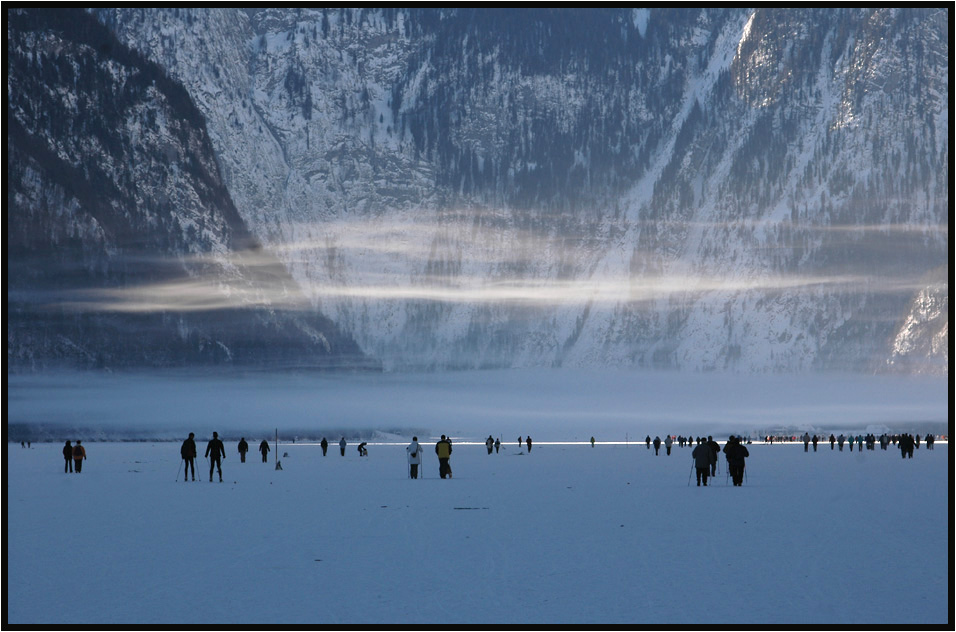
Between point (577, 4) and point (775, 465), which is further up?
point (577, 4)

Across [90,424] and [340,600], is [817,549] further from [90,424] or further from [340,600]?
[90,424]

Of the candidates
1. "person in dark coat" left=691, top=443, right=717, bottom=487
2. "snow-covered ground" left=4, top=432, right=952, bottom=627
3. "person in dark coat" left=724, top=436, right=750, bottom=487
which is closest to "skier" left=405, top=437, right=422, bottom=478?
"snow-covered ground" left=4, top=432, right=952, bottom=627

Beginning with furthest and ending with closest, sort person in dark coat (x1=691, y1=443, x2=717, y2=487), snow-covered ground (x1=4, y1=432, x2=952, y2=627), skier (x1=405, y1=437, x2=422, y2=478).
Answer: skier (x1=405, y1=437, x2=422, y2=478)
person in dark coat (x1=691, y1=443, x2=717, y2=487)
snow-covered ground (x1=4, y1=432, x2=952, y2=627)

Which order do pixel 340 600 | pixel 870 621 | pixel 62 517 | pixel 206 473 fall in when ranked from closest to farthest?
pixel 870 621 < pixel 340 600 < pixel 62 517 < pixel 206 473

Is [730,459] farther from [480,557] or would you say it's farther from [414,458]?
[480,557]

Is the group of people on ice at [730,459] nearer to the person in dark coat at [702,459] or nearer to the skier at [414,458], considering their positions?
the person in dark coat at [702,459]

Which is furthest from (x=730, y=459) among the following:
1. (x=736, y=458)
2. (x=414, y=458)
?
(x=414, y=458)

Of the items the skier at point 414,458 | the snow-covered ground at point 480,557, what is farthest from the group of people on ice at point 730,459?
the skier at point 414,458

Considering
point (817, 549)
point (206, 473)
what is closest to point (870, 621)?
point (817, 549)

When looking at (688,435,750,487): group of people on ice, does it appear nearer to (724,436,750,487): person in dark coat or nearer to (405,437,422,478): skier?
(724,436,750,487): person in dark coat
